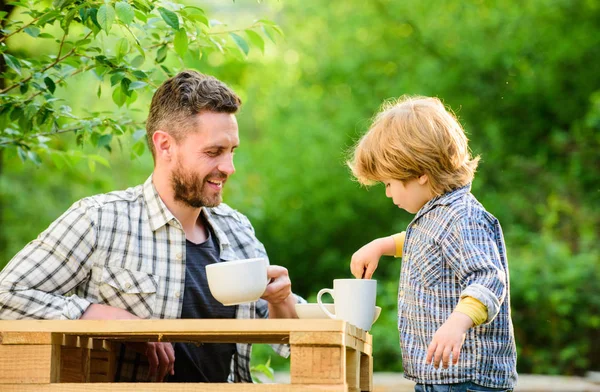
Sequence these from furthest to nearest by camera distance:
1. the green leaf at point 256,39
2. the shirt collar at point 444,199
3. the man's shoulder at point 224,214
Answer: the man's shoulder at point 224,214 < the green leaf at point 256,39 < the shirt collar at point 444,199

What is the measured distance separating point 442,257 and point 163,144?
969 mm

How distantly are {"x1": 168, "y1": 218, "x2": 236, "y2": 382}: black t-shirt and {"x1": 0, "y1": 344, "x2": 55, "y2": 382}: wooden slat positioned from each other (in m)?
0.75

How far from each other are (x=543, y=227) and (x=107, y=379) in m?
5.99

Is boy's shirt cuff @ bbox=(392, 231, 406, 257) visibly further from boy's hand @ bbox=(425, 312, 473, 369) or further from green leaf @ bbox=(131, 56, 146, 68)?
green leaf @ bbox=(131, 56, 146, 68)

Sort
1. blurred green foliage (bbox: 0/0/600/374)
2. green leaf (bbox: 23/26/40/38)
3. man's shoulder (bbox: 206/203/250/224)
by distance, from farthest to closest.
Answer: blurred green foliage (bbox: 0/0/600/374) < man's shoulder (bbox: 206/203/250/224) < green leaf (bbox: 23/26/40/38)

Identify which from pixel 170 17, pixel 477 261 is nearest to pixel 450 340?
pixel 477 261

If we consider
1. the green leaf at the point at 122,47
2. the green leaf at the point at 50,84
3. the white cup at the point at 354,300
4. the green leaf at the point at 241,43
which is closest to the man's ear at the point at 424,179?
the white cup at the point at 354,300

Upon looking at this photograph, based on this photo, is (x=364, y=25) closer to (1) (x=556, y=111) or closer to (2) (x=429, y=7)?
(2) (x=429, y=7)

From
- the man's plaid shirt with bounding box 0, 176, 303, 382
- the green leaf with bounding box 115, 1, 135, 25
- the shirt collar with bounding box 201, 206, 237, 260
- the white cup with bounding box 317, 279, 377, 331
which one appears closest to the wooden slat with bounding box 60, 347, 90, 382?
the man's plaid shirt with bounding box 0, 176, 303, 382

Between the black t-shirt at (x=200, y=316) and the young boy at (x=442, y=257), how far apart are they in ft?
1.99

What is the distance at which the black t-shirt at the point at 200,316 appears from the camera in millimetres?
2430

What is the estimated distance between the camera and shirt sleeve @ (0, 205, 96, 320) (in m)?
2.04

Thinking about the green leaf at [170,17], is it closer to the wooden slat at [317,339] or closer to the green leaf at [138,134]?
the green leaf at [138,134]

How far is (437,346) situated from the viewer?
1715 mm
